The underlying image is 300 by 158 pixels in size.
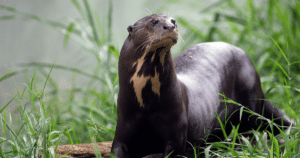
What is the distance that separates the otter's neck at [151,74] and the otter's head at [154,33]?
33 millimetres

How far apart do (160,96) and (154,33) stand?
0.84 ft

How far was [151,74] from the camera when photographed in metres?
1.26

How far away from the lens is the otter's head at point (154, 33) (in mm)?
1176

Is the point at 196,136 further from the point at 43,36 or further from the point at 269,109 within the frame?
the point at 43,36

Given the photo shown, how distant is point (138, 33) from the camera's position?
4.11 ft

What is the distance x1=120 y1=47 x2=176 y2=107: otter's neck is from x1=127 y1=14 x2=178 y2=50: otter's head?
33mm

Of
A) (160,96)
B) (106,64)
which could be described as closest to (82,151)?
(160,96)

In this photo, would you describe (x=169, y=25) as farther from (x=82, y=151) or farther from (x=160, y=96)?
(x=82, y=151)

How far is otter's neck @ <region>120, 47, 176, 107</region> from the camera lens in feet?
4.07

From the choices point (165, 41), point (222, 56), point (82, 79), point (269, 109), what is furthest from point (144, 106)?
point (82, 79)

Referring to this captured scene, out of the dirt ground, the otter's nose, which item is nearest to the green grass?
the dirt ground

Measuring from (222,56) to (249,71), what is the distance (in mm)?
171

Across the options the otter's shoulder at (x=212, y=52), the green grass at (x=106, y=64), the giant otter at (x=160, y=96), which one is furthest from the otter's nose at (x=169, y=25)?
the green grass at (x=106, y=64)

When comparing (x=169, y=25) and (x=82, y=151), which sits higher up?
(x=169, y=25)
